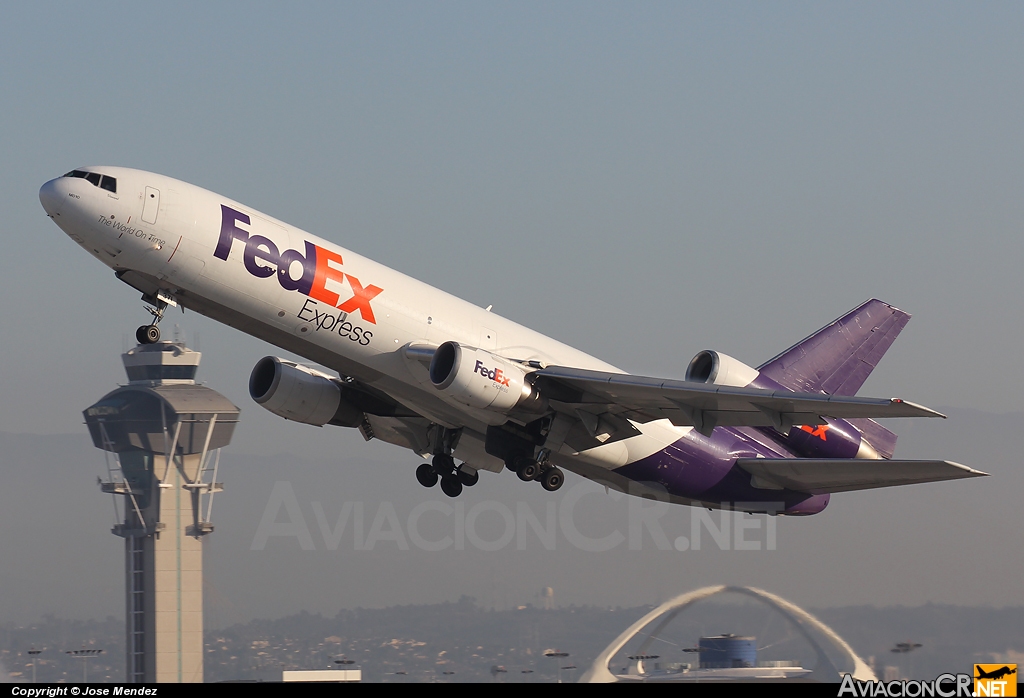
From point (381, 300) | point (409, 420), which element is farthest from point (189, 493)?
point (381, 300)

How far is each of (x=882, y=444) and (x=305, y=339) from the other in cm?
1648

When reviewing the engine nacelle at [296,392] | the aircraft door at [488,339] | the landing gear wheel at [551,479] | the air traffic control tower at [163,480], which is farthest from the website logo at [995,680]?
the air traffic control tower at [163,480]

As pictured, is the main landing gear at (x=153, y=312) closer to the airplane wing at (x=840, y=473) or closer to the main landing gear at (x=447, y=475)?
the main landing gear at (x=447, y=475)

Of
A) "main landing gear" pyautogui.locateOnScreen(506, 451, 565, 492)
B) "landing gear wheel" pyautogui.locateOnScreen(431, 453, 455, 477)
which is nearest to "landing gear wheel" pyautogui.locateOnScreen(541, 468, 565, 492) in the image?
"main landing gear" pyautogui.locateOnScreen(506, 451, 565, 492)

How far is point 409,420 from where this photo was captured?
1249 inches

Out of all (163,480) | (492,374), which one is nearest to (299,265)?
(492,374)

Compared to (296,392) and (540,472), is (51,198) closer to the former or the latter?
(296,392)

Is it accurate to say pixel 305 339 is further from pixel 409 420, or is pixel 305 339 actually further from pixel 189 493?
pixel 189 493

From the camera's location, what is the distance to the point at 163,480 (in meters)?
90.4

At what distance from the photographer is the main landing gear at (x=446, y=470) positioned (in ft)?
104

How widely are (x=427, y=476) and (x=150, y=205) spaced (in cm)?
1149

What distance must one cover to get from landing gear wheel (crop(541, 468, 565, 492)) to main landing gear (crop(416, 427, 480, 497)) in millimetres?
3429

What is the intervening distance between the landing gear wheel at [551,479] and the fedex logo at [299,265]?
20.4 ft

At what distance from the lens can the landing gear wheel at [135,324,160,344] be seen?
25172 mm
